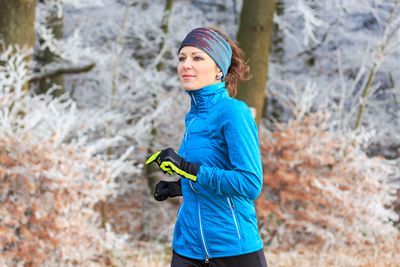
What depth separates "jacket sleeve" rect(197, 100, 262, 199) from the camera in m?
1.85

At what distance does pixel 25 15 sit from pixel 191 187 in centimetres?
470

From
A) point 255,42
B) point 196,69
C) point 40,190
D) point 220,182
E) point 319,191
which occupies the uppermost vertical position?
point 255,42

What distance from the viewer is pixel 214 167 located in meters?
1.91

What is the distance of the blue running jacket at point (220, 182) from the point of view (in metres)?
1.87

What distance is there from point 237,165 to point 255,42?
4.23m

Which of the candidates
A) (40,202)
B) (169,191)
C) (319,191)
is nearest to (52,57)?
(40,202)

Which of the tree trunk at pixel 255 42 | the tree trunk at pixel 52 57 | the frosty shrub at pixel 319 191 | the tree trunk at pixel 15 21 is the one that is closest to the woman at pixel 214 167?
the tree trunk at pixel 255 42

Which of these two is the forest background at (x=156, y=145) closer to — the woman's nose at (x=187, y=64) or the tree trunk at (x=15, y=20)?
the tree trunk at (x=15, y=20)

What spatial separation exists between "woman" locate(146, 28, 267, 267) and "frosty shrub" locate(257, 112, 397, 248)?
479cm

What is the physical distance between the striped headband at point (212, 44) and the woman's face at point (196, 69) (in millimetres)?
22

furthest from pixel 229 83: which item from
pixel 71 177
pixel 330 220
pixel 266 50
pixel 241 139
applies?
pixel 330 220

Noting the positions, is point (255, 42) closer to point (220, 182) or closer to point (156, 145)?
point (156, 145)

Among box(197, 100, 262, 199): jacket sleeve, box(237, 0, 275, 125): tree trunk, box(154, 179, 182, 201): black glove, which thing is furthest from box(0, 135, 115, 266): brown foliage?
box(197, 100, 262, 199): jacket sleeve

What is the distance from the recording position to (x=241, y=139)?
1.88 metres
